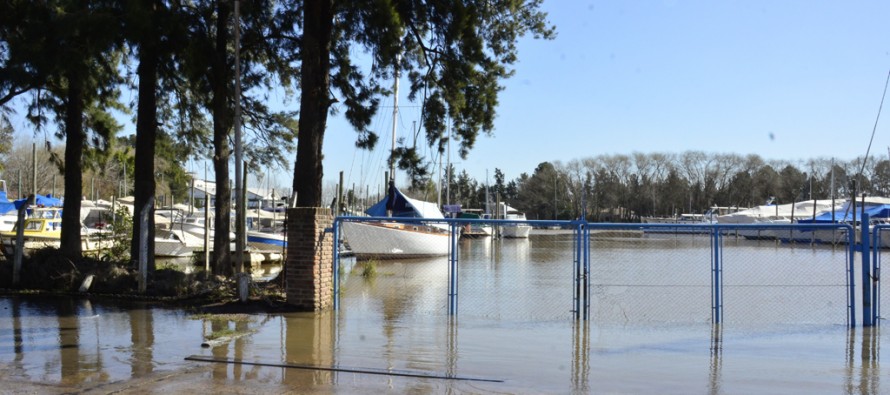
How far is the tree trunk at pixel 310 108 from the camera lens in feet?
47.5

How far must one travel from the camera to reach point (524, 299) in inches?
607

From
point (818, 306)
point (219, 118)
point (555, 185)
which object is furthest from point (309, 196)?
point (555, 185)

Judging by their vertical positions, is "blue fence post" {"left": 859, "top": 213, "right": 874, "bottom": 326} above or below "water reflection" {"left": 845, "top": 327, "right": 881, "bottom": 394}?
above

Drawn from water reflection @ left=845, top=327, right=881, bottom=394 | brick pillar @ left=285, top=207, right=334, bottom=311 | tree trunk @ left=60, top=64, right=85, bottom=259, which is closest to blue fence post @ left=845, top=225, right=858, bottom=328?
water reflection @ left=845, top=327, right=881, bottom=394

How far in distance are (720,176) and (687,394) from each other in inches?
3744

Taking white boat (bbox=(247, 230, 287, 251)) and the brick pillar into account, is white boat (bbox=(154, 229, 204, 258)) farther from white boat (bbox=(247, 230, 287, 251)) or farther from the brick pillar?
the brick pillar

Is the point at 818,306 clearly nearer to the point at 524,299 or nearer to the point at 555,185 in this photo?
the point at 524,299

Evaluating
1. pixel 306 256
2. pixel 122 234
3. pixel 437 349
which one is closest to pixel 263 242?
pixel 122 234

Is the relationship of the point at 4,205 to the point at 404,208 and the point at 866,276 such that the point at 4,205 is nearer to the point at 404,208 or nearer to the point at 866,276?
the point at 404,208

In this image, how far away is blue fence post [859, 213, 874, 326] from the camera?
10992mm

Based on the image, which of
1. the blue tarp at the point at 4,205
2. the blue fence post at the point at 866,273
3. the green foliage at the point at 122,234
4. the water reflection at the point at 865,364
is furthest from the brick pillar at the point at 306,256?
the blue tarp at the point at 4,205

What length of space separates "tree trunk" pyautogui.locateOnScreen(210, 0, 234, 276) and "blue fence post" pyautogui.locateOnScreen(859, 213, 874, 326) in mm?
12732

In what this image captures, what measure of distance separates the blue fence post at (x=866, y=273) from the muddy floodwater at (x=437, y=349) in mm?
362

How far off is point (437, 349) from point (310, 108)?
664 cm
